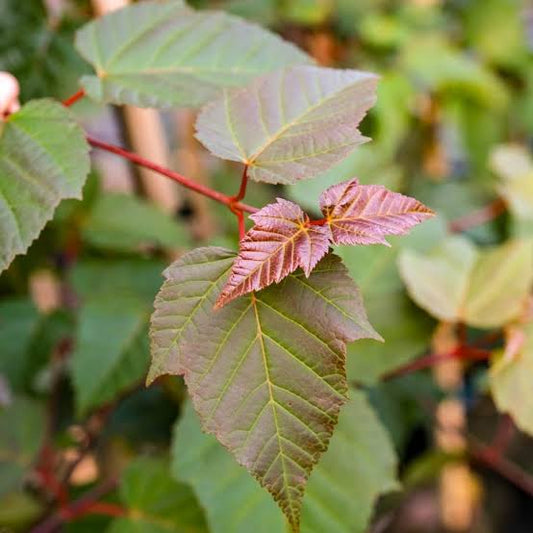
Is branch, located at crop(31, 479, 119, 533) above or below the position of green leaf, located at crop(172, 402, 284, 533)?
below

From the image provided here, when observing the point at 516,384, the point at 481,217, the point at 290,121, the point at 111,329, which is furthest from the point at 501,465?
the point at 290,121

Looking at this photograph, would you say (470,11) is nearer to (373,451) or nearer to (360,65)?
(360,65)

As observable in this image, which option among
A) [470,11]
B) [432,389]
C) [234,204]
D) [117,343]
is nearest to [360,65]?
[470,11]

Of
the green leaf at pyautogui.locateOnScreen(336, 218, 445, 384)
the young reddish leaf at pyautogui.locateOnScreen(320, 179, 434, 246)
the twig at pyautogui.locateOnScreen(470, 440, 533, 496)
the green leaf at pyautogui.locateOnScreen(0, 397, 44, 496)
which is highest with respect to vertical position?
the young reddish leaf at pyautogui.locateOnScreen(320, 179, 434, 246)

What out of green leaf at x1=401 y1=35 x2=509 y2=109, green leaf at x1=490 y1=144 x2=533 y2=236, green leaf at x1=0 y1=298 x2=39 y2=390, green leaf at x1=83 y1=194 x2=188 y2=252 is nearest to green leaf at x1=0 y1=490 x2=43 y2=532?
green leaf at x1=0 y1=298 x2=39 y2=390

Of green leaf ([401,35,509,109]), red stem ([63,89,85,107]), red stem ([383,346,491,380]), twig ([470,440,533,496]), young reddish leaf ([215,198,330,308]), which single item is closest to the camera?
young reddish leaf ([215,198,330,308])

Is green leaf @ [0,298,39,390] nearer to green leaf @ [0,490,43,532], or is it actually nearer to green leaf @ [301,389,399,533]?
green leaf @ [0,490,43,532]

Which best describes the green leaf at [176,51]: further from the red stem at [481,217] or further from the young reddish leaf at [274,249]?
the red stem at [481,217]
